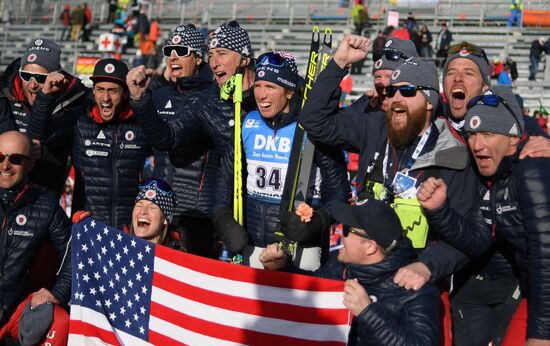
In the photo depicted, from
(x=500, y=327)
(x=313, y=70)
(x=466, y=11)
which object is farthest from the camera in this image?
(x=466, y=11)

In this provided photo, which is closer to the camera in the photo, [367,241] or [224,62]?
[367,241]

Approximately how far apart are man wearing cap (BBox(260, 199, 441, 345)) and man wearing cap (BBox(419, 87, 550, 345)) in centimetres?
30

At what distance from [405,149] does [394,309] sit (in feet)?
3.57

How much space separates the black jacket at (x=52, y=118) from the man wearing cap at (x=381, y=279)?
10.7 feet

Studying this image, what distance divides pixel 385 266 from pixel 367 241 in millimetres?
163

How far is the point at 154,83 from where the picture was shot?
28.9 ft

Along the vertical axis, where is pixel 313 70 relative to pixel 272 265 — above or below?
above

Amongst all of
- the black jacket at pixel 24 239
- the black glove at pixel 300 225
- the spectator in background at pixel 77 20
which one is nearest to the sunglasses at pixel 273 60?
the black glove at pixel 300 225

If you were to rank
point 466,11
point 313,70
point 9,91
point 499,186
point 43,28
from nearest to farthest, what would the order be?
point 499,186
point 313,70
point 9,91
point 466,11
point 43,28

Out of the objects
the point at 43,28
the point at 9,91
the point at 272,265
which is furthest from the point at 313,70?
the point at 43,28

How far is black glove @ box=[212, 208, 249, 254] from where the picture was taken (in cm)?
592

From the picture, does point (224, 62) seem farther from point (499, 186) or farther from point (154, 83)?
point (499, 186)

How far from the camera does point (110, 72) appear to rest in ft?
22.5

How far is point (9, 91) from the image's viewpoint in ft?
24.7
